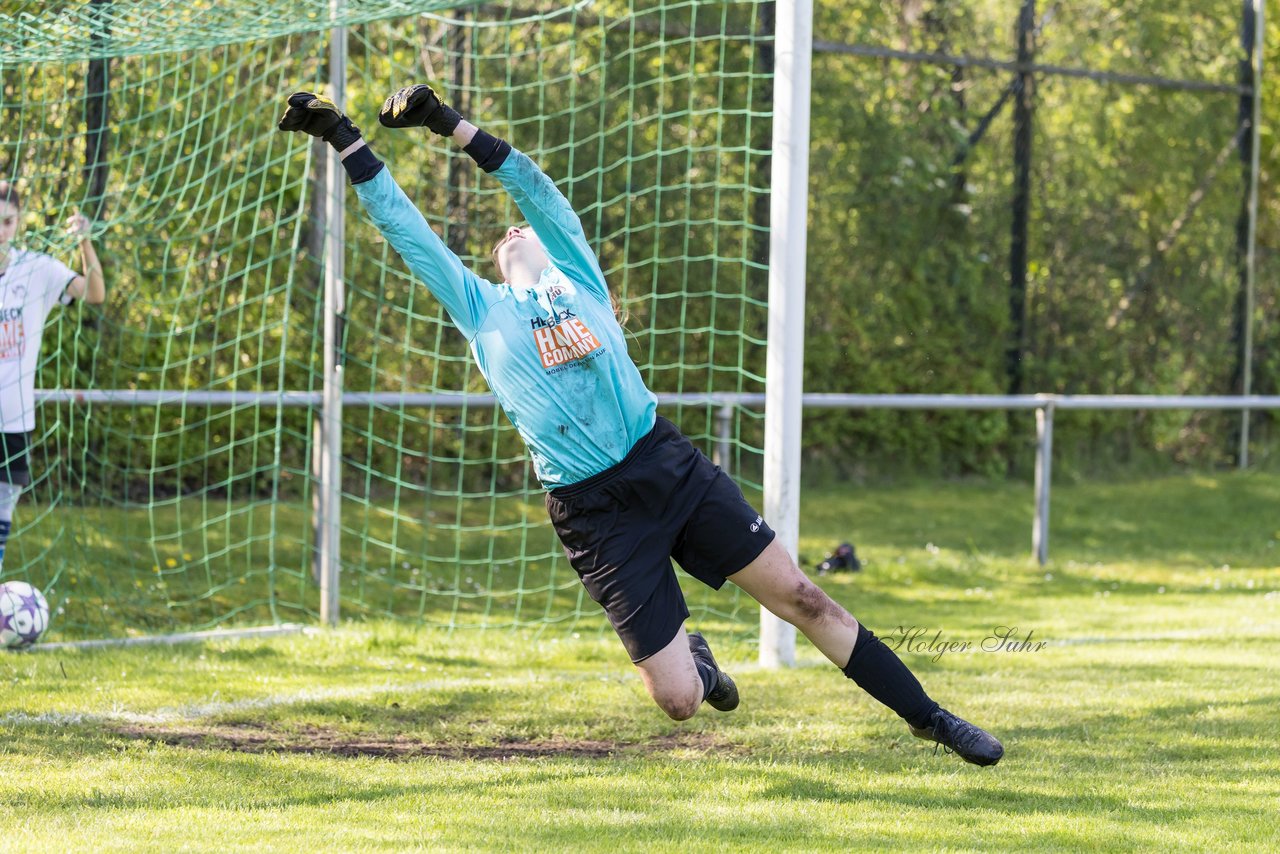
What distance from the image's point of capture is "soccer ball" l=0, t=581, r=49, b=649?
5.94 meters

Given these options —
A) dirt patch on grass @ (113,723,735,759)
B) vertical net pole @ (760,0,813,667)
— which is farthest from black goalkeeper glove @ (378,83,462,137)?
vertical net pole @ (760,0,813,667)

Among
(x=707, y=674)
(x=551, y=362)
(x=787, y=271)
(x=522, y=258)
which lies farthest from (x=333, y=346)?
(x=707, y=674)

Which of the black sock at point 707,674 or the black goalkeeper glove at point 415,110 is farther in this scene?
the black sock at point 707,674

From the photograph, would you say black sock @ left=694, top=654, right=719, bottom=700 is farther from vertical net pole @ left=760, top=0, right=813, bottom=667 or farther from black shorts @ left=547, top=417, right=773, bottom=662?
vertical net pole @ left=760, top=0, right=813, bottom=667

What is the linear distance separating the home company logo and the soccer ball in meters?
2.99

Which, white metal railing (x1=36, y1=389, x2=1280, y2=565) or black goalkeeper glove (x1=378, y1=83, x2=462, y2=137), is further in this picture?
white metal railing (x1=36, y1=389, x2=1280, y2=565)

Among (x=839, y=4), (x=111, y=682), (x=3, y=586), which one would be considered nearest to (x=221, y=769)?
(x=111, y=682)

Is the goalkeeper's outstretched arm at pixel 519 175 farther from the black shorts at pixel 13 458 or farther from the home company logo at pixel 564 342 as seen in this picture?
the black shorts at pixel 13 458

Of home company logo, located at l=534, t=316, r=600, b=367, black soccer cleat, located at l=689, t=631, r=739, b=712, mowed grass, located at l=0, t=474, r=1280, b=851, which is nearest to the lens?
mowed grass, located at l=0, t=474, r=1280, b=851

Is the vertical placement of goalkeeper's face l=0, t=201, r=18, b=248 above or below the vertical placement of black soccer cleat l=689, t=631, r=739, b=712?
above

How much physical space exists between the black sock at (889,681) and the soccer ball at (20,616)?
3490 mm

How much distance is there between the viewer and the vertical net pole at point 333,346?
692cm

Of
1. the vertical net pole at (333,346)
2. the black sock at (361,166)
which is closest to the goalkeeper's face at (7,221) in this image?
the vertical net pole at (333,346)

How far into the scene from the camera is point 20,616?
19.5 feet
